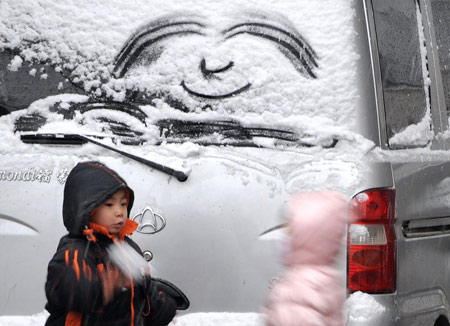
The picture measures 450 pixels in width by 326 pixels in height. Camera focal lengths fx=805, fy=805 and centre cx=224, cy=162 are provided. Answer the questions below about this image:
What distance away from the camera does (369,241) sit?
3297 millimetres

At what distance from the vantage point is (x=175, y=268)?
3.36m

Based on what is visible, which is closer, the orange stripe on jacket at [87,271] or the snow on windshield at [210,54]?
the orange stripe on jacket at [87,271]

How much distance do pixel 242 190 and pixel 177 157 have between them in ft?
1.03

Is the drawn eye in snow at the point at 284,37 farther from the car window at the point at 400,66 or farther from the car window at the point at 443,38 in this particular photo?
the car window at the point at 443,38

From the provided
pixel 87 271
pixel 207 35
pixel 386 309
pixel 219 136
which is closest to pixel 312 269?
pixel 87 271

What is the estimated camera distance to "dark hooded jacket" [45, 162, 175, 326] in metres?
2.85

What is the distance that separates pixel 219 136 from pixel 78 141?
1.99 feet

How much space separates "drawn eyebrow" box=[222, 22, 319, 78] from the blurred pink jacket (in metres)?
1.27

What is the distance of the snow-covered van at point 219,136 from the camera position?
3328 millimetres

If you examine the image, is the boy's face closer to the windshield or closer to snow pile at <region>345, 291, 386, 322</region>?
the windshield

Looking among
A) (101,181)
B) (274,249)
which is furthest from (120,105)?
(274,249)

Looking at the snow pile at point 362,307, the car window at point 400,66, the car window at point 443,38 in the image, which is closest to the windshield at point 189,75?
the car window at point 400,66

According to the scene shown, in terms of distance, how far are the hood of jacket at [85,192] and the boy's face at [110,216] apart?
0.06m

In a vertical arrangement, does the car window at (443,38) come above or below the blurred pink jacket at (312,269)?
above
